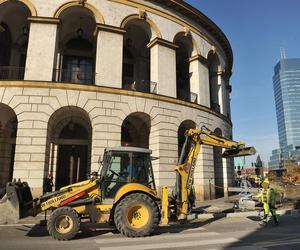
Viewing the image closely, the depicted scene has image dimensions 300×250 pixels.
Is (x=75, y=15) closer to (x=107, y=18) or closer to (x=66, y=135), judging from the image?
(x=107, y=18)

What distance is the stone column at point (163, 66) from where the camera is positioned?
20297 mm

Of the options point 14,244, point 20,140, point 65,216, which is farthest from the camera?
point 20,140

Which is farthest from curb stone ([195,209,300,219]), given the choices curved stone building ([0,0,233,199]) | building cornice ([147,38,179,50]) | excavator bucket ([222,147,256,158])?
building cornice ([147,38,179,50])

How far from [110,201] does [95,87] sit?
9851mm

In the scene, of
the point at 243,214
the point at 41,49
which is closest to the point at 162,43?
the point at 41,49

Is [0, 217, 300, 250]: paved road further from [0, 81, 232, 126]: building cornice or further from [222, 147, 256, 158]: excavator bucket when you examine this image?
[0, 81, 232, 126]: building cornice


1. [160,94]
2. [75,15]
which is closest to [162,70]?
[160,94]

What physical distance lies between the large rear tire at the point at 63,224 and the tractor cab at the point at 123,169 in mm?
1152

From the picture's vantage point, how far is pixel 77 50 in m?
22.2

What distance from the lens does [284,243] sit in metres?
8.17

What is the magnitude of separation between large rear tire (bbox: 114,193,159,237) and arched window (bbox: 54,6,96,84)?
1337 cm

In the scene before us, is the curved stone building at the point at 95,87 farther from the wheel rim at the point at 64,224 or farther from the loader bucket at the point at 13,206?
the wheel rim at the point at 64,224

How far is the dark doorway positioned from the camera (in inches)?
802

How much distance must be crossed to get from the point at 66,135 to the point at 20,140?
4.92m
